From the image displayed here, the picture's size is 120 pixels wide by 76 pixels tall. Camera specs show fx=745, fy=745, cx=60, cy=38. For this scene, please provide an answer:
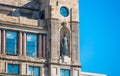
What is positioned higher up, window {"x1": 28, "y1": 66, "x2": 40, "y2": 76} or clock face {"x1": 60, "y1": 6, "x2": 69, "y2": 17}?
clock face {"x1": 60, "y1": 6, "x2": 69, "y2": 17}

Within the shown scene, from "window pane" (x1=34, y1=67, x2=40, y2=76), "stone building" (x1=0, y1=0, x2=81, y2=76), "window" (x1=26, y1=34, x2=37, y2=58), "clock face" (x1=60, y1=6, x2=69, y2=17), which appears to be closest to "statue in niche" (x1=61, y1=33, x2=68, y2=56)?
"stone building" (x1=0, y1=0, x2=81, y2=76)

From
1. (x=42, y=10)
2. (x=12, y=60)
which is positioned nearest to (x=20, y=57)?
(x=12, y=60)

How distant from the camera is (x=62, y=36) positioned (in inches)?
4532

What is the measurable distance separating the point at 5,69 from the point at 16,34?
6.09 metres

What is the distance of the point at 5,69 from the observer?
357 feet

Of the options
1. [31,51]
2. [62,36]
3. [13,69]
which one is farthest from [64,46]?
[13,69]

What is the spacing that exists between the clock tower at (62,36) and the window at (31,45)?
85.6 inches

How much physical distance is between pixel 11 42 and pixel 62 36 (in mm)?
8583

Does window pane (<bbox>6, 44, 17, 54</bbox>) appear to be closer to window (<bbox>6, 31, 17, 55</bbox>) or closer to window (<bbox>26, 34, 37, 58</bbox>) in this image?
window (<bbox>6, 31, 17, 55</bbox>)

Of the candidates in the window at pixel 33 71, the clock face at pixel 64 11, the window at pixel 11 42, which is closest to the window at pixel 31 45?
the window at pixel 33 71

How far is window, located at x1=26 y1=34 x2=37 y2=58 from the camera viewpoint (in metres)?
112

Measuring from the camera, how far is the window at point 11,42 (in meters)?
111

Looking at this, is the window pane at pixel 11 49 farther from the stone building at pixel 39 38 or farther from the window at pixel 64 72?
the window at pixel 64 72

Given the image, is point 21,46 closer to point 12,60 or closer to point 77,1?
point 12,60
